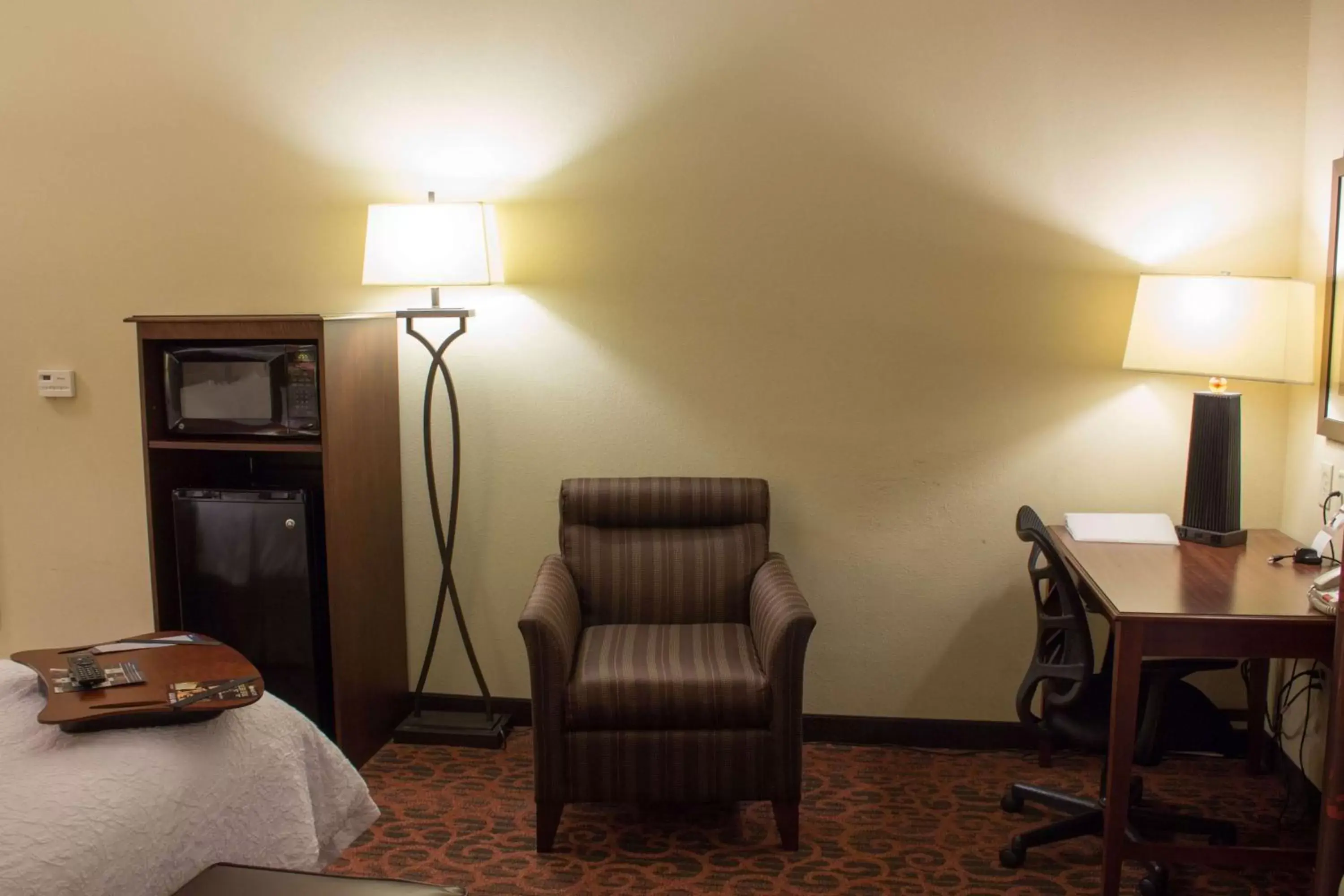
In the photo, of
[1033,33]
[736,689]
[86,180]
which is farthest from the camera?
[86,180]

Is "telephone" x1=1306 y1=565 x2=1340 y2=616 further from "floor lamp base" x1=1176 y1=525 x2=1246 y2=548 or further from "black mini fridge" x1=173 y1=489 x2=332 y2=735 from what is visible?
"black mini fridge" x1=173 y1=489 x2=332 y2=735

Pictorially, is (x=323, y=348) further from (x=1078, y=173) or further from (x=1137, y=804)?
(x=1137, y=804)

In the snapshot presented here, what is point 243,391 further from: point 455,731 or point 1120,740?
point 1120,740

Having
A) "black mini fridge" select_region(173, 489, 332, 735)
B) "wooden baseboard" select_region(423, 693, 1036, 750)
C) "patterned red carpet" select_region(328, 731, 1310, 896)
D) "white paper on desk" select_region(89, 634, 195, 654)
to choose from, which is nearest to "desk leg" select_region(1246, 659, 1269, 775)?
"patterned red carpet" select_region(328, 731, 1310, 896)

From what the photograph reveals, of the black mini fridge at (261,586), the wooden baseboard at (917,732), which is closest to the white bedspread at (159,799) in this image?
the black mini fridge at (261,586)

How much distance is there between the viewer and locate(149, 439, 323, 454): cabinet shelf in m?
3.17

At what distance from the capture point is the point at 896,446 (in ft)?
11.4

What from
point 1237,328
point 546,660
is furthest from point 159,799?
point 1237,328

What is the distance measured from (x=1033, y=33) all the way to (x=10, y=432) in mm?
3698

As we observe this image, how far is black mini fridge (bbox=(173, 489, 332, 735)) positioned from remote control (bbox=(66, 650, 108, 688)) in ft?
3.52

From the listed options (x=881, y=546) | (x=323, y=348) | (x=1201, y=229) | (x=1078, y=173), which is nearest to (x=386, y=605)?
(x=323, y=348)

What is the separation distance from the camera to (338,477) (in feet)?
10.5

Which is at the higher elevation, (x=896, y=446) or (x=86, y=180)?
(x=86, y=180)

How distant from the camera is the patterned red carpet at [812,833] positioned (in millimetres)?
2727
